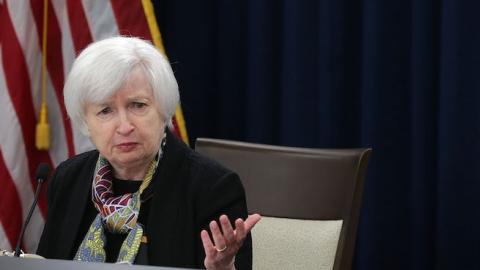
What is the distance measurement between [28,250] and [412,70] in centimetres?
164

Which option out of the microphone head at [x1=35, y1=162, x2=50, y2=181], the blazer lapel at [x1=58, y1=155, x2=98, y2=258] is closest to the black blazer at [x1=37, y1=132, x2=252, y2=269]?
the blazer lapel at [x1=58, y1=155, x2=98, y2=258]

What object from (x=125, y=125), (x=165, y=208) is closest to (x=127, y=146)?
(x=125, y=125)

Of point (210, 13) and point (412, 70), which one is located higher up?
point (210, 13)

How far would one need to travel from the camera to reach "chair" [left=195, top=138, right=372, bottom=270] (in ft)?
8.46

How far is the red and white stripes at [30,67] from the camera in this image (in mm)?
3643

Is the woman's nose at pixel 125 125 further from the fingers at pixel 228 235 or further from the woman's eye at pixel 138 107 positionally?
the fingers at pixel 228 235

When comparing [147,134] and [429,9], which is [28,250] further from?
[429,9]

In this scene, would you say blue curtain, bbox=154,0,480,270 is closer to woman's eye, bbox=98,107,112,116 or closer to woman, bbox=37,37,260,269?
woman, bbox=37,37,260,269

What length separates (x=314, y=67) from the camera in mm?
3799

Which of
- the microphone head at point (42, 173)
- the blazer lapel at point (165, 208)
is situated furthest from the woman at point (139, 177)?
the microphone head at point (42, 173)

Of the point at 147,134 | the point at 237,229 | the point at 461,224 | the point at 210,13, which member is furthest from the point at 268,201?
the point at 210,13

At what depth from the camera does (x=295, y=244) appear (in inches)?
102

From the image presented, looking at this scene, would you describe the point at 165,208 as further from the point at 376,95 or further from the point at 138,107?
the point at 376,95

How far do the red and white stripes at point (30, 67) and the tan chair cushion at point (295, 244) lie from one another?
4.20 ft
